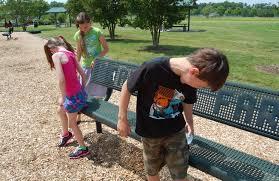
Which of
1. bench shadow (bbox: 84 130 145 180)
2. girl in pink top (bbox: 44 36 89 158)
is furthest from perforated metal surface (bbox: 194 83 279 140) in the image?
girl in pink top (bbox: 44 36 89 158)

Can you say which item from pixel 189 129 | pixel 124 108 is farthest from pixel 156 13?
pixel 124 108

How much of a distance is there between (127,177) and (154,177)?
1057mm

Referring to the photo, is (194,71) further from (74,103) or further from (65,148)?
(65,148)

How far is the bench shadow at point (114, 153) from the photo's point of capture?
4473mm

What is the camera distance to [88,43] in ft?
17.9

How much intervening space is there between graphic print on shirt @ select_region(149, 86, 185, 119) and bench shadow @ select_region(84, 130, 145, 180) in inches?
60.9

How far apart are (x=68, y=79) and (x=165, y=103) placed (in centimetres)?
194

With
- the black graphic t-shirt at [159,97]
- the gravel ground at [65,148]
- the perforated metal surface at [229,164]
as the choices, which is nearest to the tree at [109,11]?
the gravel ground at [65,148]

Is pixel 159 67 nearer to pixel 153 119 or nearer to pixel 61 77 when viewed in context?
pixel 153 119

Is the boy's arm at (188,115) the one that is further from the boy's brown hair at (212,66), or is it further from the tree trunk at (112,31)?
the tree trunk at (112,31)

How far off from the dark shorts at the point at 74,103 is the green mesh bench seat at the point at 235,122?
0.74 ft

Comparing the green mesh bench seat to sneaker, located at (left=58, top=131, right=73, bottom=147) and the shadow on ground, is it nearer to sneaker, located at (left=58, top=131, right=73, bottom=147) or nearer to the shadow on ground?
the shadow on ground

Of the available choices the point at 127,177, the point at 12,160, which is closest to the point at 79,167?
the point at 127,177

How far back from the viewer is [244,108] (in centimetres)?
374
